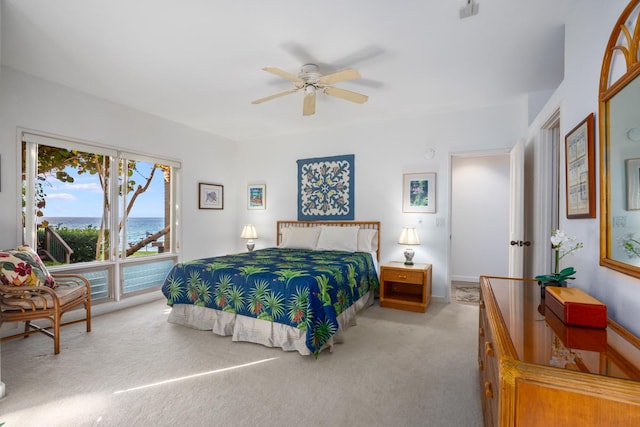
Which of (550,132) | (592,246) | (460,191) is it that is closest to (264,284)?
(592,246)

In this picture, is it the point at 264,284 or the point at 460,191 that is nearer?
the point at 264,284

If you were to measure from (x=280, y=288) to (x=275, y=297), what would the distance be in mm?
94

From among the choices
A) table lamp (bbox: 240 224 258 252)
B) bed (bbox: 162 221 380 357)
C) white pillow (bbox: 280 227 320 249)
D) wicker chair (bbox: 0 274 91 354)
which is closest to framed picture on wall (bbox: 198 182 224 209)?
table lamp (bbox: 240 224 258 252)

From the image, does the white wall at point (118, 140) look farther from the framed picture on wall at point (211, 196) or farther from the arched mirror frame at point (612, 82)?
the arched mirror frame at point (612, 82)

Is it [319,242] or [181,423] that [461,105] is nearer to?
[319,242]

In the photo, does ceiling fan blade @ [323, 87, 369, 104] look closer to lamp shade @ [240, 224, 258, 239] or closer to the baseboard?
lamp shade @ [240, 224, 258, 239]

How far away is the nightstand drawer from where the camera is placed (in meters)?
3.84

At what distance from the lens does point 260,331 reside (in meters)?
2.91

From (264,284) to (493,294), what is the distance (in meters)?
1.88

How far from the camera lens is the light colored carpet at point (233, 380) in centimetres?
187

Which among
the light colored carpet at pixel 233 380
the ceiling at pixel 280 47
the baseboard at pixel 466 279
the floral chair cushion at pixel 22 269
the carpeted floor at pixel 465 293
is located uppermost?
the ceiling at pixel 280 47

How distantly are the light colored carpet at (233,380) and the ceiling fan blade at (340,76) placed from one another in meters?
2.37

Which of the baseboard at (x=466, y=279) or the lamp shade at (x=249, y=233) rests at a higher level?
the lamp shade at (x=249, y=233)

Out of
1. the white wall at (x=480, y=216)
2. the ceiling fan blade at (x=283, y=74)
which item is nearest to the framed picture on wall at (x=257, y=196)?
the ceiling fan blade at (x=283, y=74)
